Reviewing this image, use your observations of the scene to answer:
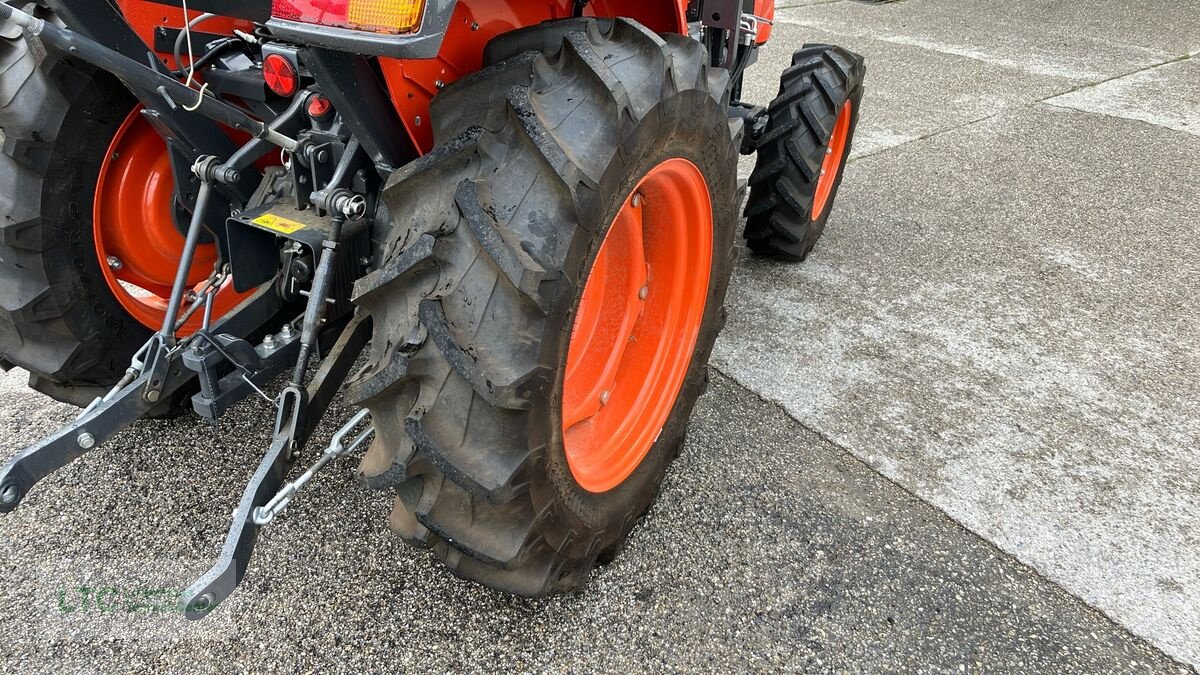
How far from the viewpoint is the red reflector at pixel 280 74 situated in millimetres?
1794

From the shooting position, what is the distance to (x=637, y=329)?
2.29 metres

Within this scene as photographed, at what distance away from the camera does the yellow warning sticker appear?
5.98 ft

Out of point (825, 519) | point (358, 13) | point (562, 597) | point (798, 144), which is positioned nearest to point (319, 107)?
point (358, 13)

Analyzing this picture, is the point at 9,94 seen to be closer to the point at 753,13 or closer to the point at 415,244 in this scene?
the point at 415,244

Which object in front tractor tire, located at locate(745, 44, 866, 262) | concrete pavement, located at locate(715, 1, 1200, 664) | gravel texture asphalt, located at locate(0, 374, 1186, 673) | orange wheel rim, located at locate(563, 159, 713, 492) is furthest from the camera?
front tractor tire, located at locate(745, 44, 866, 262)

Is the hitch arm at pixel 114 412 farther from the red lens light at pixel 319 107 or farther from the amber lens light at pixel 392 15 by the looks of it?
the amber lens light at pixel 392 15

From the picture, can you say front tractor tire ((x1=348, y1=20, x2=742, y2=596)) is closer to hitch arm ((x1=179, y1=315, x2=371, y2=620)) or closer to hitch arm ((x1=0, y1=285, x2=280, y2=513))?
hitch arm ((x1=179, y1=315, x2=371, y2=620))

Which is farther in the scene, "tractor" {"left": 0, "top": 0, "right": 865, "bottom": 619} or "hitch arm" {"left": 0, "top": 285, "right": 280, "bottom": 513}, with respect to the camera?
"hitch arm" {"left": 0, "top": 285, "right": 280, "bottom": 513}

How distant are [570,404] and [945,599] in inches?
43.9

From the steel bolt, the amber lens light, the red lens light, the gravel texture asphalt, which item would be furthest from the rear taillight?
the gravel texture asphalt

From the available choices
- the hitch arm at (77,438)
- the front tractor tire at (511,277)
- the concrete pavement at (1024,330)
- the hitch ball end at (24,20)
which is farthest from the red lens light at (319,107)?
the concrete pavement at (1024,330)

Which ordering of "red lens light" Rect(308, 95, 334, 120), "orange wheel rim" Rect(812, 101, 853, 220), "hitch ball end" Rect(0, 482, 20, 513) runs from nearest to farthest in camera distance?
"hitch ball end" Rect(0, 482, 20, 513)
"red lens light" Rect(308, 95, 334, 120)
"orange wheel rim" Rect(812, 101, 853, 220)

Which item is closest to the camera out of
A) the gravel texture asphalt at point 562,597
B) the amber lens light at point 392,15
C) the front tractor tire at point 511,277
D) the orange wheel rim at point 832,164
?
the amber lens light at point 392,15

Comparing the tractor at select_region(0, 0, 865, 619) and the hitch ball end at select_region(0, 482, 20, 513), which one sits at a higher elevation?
the tractor at select_region(0, 0, 865, 619)
